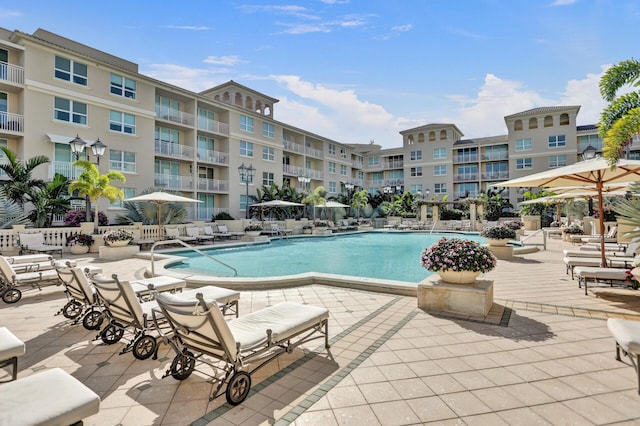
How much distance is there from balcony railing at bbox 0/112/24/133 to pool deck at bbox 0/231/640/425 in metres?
17.0

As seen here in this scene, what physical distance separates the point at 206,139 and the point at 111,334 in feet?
83.3

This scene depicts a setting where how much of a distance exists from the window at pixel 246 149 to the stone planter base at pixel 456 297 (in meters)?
25.9

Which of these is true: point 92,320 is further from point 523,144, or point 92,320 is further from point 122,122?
point 523,144

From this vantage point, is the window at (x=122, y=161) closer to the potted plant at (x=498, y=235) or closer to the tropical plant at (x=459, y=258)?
the potted plant at (x=498, y=235)

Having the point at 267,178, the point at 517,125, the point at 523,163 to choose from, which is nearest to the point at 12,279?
the point at 267,178

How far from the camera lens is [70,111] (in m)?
19.2

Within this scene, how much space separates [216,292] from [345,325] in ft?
6.78

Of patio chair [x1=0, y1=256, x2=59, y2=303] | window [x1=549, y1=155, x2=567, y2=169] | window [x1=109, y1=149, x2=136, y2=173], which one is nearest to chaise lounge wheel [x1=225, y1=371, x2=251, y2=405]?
patio chair [x1=0, y1=256, x2=59, y2=303]

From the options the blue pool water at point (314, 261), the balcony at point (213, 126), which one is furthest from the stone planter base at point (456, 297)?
the balcony at point (213, 126)

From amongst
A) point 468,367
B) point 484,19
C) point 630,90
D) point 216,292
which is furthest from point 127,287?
point 484,19

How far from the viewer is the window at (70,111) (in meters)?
18.8

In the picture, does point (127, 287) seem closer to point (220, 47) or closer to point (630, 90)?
point (630, 90)

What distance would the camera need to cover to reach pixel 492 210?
3462cm

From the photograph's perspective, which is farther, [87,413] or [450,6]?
[450,6]
